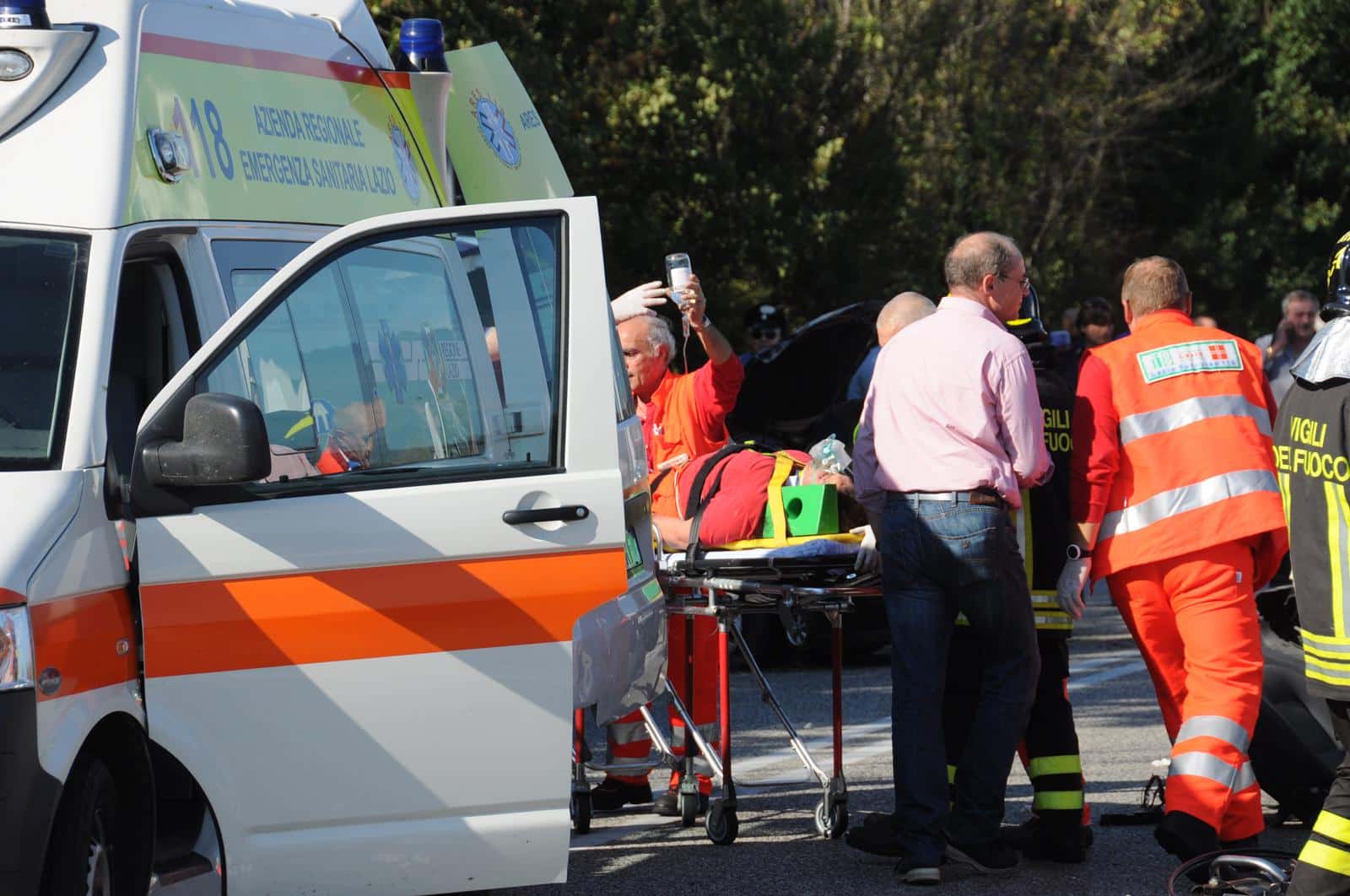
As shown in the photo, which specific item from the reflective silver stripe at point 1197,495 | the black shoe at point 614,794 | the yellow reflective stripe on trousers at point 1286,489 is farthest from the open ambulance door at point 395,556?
the black shoe at point 614,794

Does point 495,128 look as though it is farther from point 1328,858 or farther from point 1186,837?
point 1328,858

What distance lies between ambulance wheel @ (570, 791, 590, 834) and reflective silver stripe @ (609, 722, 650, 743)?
1.03 feet

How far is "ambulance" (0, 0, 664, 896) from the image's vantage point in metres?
3.92

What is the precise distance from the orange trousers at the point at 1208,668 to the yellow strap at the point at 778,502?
114 centimetres

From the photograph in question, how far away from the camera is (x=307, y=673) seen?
4090 millimetres

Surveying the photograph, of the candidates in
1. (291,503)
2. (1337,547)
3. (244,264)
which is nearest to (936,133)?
(244,264)

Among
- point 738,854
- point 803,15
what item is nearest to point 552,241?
point 738,854

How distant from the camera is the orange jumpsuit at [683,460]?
6.41m

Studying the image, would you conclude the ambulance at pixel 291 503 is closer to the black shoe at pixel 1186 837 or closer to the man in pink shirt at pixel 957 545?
the man in pink shirt at pixel 957 545

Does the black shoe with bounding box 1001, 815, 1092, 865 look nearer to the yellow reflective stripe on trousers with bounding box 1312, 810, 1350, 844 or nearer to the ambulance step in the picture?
the yellow reflective stripe on trousers with bounding box 1312, 810, 1350, 844

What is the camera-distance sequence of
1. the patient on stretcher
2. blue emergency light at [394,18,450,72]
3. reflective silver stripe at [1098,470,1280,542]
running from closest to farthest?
1. reflective silver stripe at [1098,470,1280,542]
2. the patient on stretcher
3. blue emergency light at [394,18,450,72]

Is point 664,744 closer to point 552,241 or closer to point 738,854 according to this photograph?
point 738,854

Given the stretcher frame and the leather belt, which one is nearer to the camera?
the leather belt

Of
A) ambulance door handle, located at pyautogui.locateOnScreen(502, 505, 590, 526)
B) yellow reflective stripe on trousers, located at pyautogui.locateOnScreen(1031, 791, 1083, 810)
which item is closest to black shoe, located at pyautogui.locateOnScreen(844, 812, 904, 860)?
yellow reflective stripe on trousers, located at pyautogui.locateOnScreen(1031, 791, 1083, 810)
